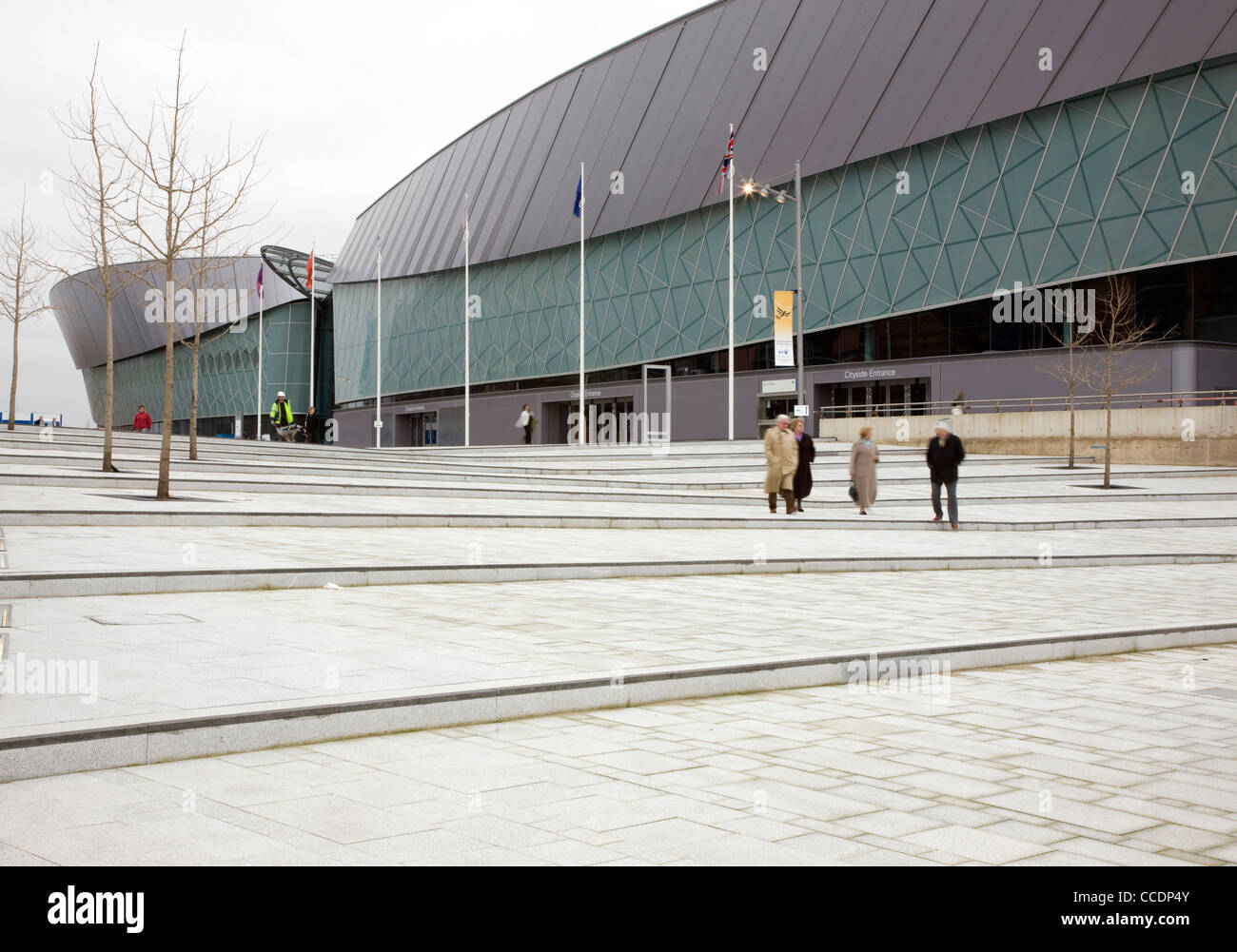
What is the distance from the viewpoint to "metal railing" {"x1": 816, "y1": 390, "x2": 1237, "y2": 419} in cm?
3412

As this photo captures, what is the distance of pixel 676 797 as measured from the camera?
452cm

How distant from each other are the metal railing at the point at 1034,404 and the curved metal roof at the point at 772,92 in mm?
10101

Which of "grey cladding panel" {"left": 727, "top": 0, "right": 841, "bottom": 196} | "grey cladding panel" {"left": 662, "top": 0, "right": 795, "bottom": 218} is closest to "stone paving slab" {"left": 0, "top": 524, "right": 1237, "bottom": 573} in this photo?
"grey cladding panel" {"left": 727, "top": 0, "right": 841, "bottom": 196}

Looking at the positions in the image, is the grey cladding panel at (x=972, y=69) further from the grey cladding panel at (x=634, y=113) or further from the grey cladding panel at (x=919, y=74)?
the grey cladding panel at (x=634, y=113)

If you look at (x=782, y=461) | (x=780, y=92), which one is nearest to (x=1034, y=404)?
(x=780, y=92)

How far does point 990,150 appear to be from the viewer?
134ft

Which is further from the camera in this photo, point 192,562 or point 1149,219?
point 1149,219

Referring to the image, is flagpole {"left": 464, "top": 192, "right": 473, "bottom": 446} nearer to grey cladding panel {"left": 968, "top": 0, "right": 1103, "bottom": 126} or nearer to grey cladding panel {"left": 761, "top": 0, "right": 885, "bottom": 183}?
grey cladding panel {"left": 761, "top": 0, "right": 885, "bottom": 183}

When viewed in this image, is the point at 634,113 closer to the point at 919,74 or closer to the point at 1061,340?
the point at 919,74

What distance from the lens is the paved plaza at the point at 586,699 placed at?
407 centimetres

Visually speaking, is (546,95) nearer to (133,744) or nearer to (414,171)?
(414,171)

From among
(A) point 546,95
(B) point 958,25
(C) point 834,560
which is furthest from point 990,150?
(C) point 834,560

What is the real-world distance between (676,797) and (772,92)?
4662 centimetres

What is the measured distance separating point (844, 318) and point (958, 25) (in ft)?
37.9
